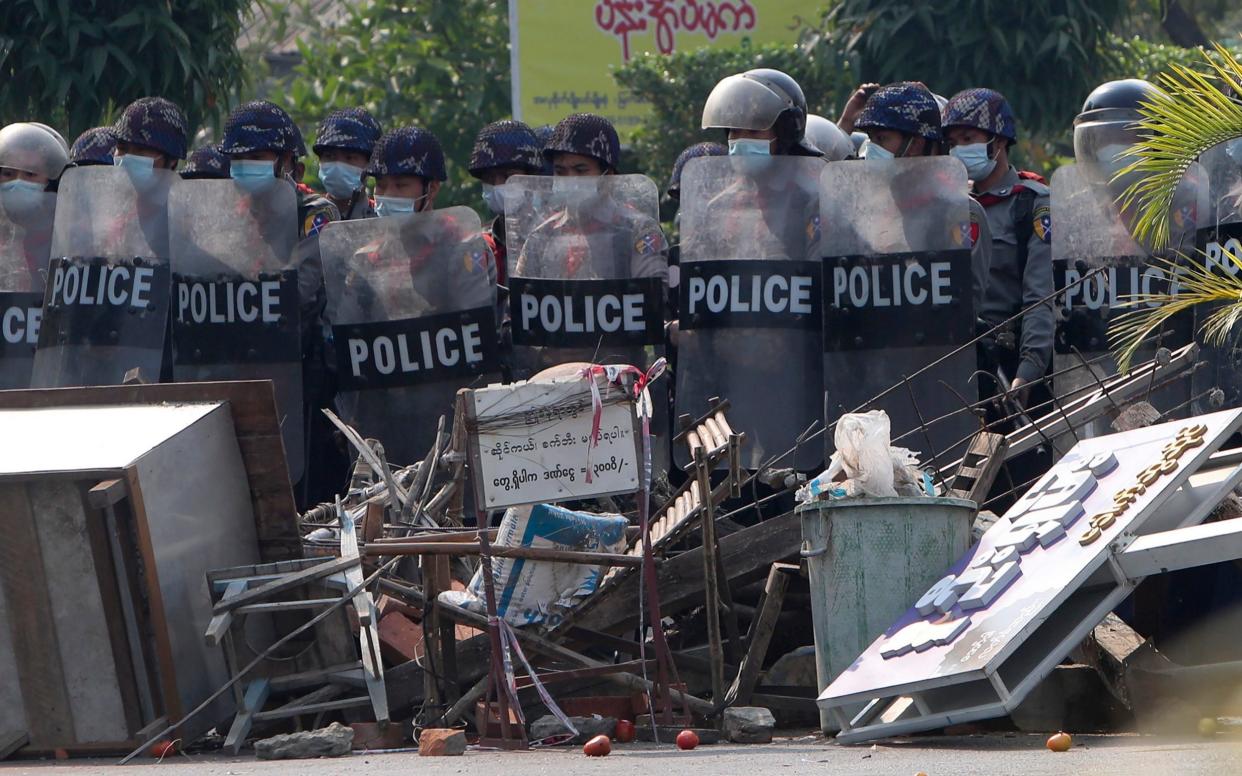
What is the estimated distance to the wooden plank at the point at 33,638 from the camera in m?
7.77

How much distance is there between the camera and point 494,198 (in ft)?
36.4

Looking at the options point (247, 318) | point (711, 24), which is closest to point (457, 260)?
point (247, 318)

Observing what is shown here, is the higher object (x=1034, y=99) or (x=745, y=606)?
(x=1034, y=99)

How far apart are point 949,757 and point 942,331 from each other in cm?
325

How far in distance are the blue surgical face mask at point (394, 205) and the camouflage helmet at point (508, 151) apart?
2.92 ft

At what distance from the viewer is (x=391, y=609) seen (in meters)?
8.57

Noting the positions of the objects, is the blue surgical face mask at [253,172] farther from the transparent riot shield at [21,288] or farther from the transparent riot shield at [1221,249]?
the transparent riot shield at [1221,249]

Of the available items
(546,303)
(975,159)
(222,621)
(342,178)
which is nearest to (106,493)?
(222,621)

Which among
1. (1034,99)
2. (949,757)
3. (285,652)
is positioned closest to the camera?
(949,757)

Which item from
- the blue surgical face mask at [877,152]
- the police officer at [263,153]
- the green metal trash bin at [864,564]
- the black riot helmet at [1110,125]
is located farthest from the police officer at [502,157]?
the green metal trash bin at [864,564]

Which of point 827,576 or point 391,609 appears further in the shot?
point 391,609

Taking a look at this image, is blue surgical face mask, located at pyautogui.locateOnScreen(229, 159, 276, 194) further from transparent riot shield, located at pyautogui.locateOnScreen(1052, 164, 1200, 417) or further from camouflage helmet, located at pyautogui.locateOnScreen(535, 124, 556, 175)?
transparent riot shield, located at pyautogui.locateOnScreen(1052, 164, 1200, 417)

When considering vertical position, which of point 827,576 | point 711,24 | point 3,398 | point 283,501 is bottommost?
point 827,576

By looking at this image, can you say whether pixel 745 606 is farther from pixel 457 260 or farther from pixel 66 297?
pixel 66 297
